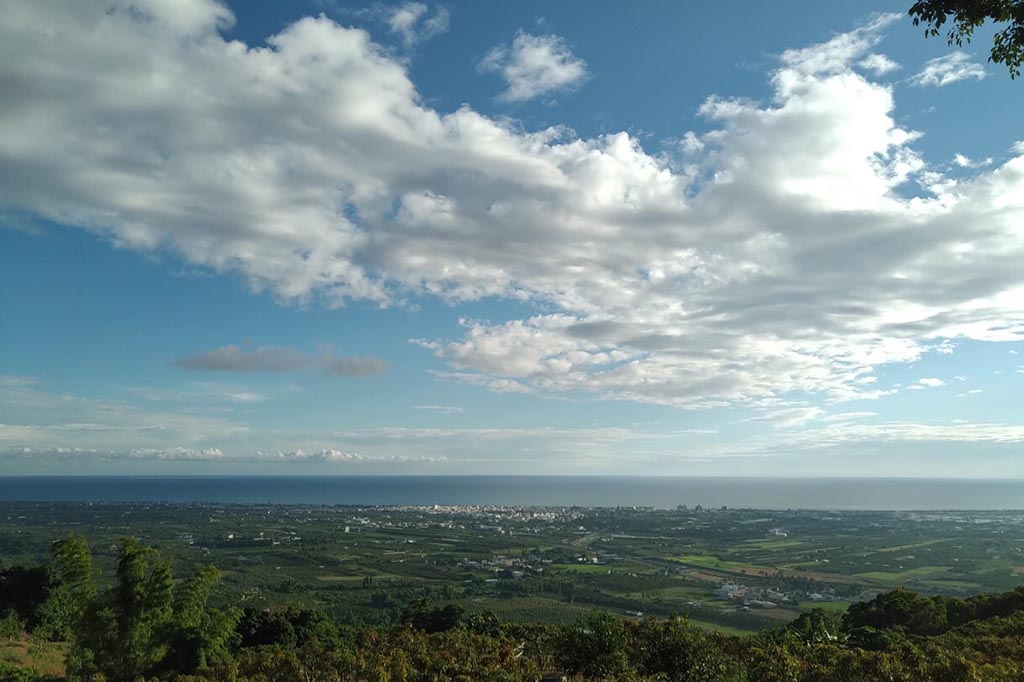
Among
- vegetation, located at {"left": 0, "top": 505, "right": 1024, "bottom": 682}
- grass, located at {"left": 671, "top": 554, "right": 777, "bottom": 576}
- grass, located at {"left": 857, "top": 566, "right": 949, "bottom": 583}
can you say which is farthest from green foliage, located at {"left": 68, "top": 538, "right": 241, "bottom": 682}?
grass, located at {"left": 857, "top": 566, "right": 949, "bottom": 583}

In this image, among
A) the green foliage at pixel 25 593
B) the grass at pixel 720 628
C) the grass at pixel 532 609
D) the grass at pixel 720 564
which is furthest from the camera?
the grass at pixel 720 564

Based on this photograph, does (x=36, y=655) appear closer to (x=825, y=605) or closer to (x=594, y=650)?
(x=594, y=650)

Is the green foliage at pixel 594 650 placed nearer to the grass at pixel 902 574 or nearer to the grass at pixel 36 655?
the grass at pixel 36 655

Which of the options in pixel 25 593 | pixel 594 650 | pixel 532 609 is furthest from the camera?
pixel 532 609

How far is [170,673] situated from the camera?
836 inches

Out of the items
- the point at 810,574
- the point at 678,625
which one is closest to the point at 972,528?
the point at 810,574

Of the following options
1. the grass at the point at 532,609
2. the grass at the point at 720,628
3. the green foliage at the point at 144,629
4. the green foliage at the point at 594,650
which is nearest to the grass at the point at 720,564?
the grass at the point at 720,628

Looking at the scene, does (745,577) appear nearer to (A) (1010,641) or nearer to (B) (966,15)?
(A) (1010,641)

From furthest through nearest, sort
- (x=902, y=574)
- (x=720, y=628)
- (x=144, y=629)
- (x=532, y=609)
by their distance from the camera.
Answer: (x=902, y=574), (x=532, y=609), (x=720, y=628), (x=144, y=629)

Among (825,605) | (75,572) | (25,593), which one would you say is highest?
(75,572)

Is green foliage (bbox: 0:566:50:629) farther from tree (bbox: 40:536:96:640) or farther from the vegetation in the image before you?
tree (bbox: 40:536:96:640)

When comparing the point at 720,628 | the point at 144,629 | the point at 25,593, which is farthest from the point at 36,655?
the point at 720,628

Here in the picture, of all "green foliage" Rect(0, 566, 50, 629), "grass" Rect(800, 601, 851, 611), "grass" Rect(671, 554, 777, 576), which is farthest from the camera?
"grass" Rect(671, 554, 777, 576)

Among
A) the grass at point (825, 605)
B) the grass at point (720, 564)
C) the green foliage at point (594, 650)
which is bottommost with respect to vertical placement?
the grass at point (720, 564)
